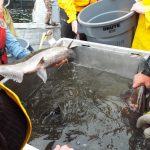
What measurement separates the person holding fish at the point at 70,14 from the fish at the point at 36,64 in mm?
991

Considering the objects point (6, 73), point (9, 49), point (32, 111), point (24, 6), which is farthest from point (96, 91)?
point (24, 6)

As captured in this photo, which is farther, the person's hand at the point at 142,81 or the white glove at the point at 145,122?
the person's hand at the point at 142,81

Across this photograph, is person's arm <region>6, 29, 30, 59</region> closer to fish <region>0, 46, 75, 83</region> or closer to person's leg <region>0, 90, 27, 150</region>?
fish <region>0, 46, 75, 83</region>

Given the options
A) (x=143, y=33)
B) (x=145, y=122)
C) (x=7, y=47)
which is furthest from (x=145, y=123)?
(x=7, y=47)

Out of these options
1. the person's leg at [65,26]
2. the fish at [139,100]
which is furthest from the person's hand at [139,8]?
the person's leg at [65,26]

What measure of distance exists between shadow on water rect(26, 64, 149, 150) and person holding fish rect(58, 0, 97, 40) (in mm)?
942

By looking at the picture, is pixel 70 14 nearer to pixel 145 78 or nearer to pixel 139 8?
pixel 139 8

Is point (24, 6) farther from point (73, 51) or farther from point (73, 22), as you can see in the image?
point (73, 51)

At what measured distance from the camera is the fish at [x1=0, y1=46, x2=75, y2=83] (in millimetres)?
3047

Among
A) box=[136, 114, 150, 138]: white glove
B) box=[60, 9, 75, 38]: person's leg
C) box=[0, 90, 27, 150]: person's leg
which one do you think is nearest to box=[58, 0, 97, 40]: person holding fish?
box=[60, 9, 75, 38]: person's leg

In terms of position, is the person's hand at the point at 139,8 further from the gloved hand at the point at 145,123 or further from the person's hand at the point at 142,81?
the gloved hand at the point at 145,123

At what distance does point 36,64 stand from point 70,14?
1.68m

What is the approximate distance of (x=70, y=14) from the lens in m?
4.67

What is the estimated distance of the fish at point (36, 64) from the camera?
10.00 ft
